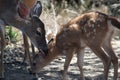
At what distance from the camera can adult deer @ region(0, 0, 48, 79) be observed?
267 inches

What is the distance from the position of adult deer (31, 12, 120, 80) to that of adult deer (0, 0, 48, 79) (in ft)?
1.14

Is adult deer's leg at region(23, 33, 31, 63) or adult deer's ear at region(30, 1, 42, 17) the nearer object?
adult deer's ear at region(30, 1, 42, 17)

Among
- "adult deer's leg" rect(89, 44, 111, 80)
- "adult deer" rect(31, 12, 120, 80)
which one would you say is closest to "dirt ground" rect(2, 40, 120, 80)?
"adult deer" rect(31, 12, 120, 80)

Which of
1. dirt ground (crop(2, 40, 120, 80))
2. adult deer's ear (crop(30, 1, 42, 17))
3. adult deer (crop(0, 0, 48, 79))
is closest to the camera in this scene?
adult deer (crop(0, 0, 48, 79))

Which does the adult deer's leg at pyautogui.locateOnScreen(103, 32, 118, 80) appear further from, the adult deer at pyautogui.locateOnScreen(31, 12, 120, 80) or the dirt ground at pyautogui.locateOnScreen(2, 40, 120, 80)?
the dirt ground at pyautogui.locateOnScreen(2, 40, 120, 80)

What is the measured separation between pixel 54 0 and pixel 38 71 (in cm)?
698

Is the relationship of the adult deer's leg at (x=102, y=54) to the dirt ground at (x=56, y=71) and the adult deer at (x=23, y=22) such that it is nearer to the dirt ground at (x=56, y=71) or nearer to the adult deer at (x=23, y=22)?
the dirt ground at (x=56, y=71)

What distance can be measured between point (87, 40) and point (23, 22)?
1079mm

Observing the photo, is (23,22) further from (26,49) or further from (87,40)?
(26,49)

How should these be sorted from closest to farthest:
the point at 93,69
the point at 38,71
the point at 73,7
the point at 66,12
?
the point at 38,71 < the point at 93,69 < the point at 66,12 < the point at 73,7

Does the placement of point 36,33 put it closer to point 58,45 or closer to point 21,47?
point 58,45

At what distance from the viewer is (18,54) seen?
934 cm

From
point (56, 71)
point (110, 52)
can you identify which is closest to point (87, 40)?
point (110, 52)

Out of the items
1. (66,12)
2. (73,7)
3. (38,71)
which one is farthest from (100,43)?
(73,7)
